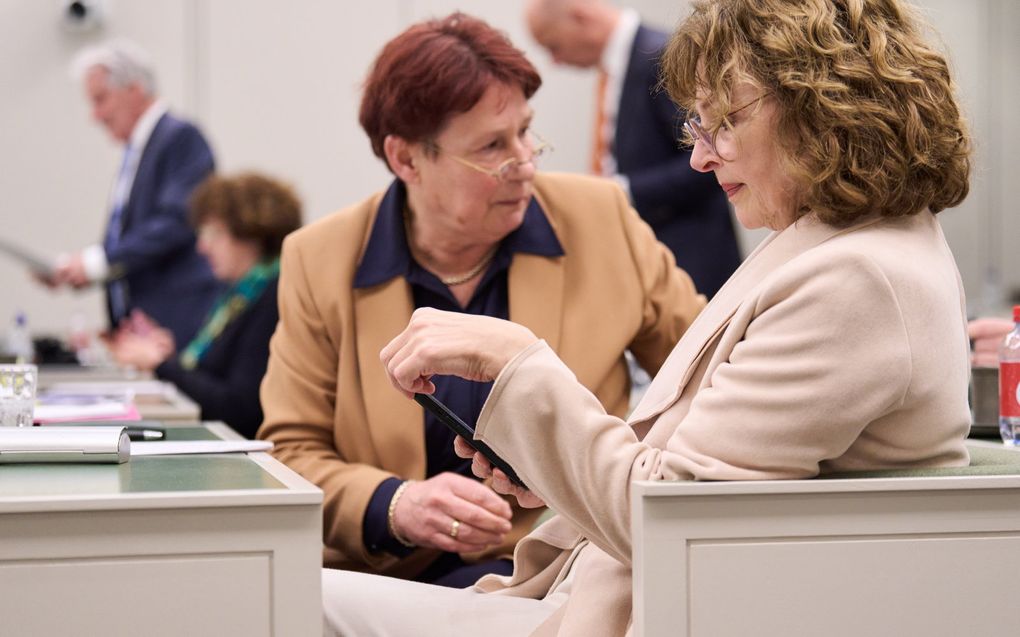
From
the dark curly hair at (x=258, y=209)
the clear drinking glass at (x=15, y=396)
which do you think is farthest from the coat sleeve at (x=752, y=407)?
the dark curly hair at (x=258, y=209)

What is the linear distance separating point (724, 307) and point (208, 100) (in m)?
5.76

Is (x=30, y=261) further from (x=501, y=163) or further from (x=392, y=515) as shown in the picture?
(x=392, y=515)

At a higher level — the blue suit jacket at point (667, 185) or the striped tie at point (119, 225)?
the blue suit jacket at point (667, 185)

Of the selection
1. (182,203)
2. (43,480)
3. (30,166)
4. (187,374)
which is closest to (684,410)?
(43,480)

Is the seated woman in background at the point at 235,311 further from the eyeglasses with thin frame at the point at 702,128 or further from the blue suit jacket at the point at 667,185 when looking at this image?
the eyeglasses with thin frame at the point at 702,128

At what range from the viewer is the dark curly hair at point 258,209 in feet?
12.1

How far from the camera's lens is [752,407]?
3.96ft

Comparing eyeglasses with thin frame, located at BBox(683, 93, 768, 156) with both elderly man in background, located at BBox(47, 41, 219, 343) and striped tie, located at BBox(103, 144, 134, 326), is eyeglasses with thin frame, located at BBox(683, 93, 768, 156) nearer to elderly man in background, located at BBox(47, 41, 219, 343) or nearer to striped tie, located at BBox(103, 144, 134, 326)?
elderly man in background, located at BBox(47, 41, 219, 343)

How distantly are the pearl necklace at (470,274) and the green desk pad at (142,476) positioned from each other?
0.64 meters

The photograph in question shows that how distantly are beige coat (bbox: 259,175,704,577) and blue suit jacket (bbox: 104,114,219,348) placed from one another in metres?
3.55

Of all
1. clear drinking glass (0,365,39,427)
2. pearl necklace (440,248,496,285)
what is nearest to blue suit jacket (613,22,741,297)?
pearl necklace (440,248,496,285)

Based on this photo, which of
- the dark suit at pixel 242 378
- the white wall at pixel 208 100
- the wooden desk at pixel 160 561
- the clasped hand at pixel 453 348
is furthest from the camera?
the white wall at pixel 208 100

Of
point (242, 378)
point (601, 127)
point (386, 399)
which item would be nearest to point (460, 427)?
point (386, 399)

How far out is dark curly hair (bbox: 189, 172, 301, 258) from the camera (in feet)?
12.1
